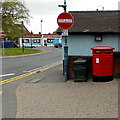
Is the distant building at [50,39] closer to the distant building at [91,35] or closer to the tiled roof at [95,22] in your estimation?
the tiled roof at [95,22]

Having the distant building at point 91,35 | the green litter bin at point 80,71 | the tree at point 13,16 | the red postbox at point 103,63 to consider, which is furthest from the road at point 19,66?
the tree at point 13,16

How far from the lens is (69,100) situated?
5598 millimetres

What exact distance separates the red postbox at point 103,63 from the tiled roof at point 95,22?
323cm

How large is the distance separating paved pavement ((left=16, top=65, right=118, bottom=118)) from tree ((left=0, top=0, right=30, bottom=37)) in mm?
30475

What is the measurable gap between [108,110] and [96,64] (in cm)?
327

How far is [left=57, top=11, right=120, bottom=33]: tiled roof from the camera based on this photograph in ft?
35.6

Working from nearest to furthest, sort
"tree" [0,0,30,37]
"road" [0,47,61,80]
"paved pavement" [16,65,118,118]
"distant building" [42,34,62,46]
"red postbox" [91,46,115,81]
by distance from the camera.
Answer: "paved pavement" [16,65,118,118], "red postbox" [91,46,115,81], "road" [0,47,61,80], "tree" [0,0,30,37], "distant building" [42,34,62,46]


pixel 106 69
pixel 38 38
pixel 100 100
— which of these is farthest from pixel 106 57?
pixel 38 38

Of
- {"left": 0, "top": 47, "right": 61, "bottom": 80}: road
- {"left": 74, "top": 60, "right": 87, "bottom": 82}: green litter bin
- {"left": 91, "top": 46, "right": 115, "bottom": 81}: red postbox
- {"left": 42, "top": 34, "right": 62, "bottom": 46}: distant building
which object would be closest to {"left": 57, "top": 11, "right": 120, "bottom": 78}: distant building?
{"left": 74, "top": 60, "right": 87, "bottom": 82}: green litter bin

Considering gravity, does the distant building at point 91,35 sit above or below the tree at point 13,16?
below

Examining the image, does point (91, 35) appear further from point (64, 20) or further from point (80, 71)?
point (80, 71)

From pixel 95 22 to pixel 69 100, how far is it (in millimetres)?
7382

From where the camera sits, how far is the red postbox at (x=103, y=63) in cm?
768

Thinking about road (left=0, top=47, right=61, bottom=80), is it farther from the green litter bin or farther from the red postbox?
the red postbox
